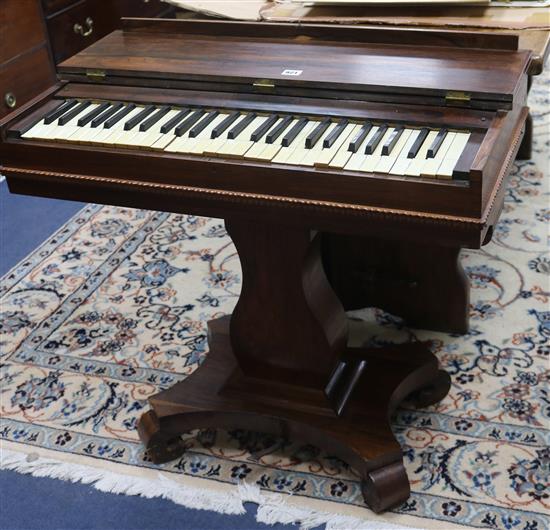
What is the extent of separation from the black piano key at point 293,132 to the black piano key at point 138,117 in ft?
0.95

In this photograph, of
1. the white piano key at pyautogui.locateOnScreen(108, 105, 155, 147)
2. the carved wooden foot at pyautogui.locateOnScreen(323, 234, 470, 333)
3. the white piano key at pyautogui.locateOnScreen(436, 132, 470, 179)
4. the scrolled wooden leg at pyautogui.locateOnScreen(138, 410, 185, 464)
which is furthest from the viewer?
the carved wooden foot at pyautogui.locateOnScreen(323, 234, 470, 333)

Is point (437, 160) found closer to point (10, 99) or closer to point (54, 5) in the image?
point (10, 99)

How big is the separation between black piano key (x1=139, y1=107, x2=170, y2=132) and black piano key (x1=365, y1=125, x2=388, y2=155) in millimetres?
400

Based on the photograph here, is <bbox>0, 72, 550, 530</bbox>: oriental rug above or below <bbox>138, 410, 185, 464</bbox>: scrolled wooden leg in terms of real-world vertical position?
below

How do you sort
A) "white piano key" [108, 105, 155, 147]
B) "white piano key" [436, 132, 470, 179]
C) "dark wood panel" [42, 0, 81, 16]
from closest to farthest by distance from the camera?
1. "white piano key" [436, 132, 470, 179]
2. "white piano key" [108, 105, 155, 147]
3. "dark wood panel" [42, 0, 81, 16]

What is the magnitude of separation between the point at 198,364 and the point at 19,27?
1767mm

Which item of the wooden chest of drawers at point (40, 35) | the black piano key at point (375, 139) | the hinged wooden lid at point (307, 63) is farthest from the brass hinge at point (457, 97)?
the wooden chest of drawers at point (40, 35)

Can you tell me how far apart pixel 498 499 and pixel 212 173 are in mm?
872

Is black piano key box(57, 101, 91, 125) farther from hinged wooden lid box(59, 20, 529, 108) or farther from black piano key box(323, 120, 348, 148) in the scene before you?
black piano key box(323, 120, 348, 148)

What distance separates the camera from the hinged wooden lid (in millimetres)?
1468

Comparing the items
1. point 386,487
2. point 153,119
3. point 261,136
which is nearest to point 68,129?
point 153,119

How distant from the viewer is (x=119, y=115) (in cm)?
158

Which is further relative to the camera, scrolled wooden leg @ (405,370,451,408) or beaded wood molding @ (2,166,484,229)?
scrolled wooden leg @ (405,370,451,408)

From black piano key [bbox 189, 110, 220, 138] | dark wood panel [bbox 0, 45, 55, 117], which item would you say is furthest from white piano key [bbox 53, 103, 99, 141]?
dark wood panel [bbox 0, 45, 55, 117]
